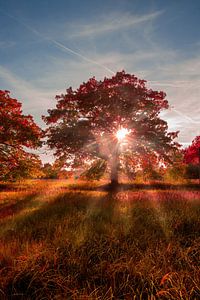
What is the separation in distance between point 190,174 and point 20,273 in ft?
132

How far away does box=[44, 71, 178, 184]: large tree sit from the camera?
17141mm

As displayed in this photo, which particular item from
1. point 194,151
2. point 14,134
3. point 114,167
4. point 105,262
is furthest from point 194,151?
point 105,262

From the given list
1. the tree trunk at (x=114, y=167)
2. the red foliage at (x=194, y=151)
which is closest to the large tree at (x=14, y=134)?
the tree trunk at (x=114, y=167)

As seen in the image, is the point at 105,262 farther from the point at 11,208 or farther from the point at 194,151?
the point at 194,151

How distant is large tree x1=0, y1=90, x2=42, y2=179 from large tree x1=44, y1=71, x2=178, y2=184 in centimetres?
294

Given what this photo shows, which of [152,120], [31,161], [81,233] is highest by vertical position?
[152,120]

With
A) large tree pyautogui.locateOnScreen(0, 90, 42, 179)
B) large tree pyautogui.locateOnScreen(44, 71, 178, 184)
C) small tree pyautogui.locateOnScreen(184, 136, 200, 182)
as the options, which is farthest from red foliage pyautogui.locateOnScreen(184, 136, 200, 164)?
large tree pyautogui.locateOnScreen(0, 90, 42, 179)

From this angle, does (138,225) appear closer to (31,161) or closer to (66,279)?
(66,279)

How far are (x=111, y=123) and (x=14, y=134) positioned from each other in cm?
765

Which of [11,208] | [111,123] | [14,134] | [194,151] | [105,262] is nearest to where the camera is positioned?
[105,262]

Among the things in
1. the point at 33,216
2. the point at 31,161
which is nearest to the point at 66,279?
the point at 33,216

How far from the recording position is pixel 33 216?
7.23m

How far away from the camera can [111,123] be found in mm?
18484

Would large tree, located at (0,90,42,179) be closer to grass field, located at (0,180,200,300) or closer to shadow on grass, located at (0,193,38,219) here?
shadow on grass, located at (0,193,38,219)
